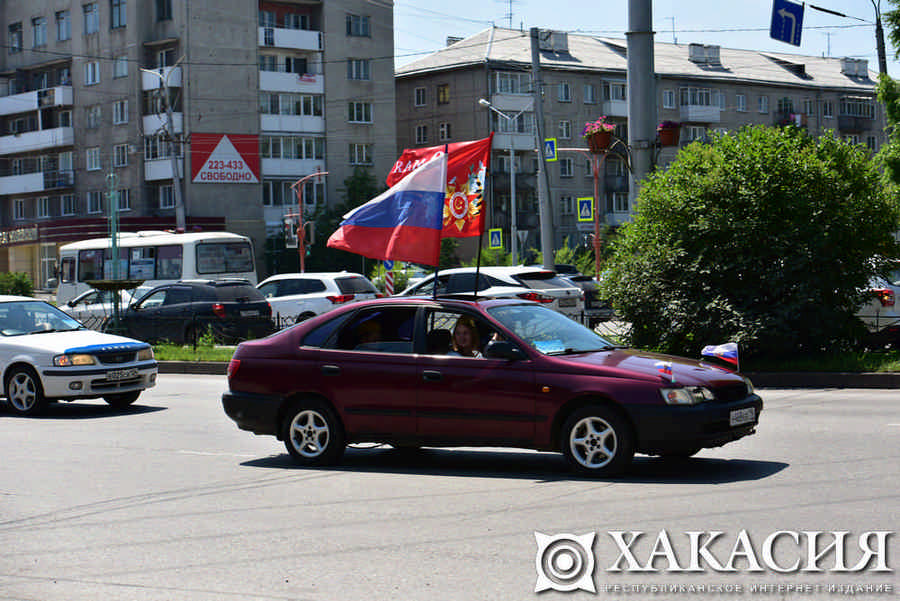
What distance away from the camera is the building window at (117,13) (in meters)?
68.8

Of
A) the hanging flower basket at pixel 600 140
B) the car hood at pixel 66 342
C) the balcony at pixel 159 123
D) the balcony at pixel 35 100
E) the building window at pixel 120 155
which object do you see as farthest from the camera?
the balcony at pixel 35 100

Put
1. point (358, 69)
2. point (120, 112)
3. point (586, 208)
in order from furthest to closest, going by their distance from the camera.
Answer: point (358, 69)
point (120, 112)
point (586, 208)

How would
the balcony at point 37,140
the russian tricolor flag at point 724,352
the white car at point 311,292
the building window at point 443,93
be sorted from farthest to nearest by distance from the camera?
1. the building window at point 443,93
2. the balcony at point 37,140
3. the white car at point 311,292
4. the russian tricolor flag at point 724,352

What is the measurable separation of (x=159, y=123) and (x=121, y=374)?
53.7 meters

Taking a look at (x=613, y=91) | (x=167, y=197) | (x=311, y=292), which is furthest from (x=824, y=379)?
(x=613, y=91)

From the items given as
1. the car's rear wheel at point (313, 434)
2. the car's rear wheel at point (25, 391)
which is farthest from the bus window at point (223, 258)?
the car's rear wheel at point (313, 434)

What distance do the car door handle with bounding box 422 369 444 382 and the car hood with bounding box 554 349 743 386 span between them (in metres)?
1.01

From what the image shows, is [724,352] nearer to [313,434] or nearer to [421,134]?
[313,434]

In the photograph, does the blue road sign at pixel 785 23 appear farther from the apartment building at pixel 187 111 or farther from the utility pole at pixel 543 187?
the apartment building at pixel 187 111

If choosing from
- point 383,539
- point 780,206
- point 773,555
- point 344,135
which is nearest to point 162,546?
point 383,539

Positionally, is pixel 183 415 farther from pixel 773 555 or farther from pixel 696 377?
pixel 773 555

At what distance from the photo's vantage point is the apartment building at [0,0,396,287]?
2628 inches

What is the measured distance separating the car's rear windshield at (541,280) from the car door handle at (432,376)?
17.1m

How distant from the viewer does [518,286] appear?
87.7 ft
